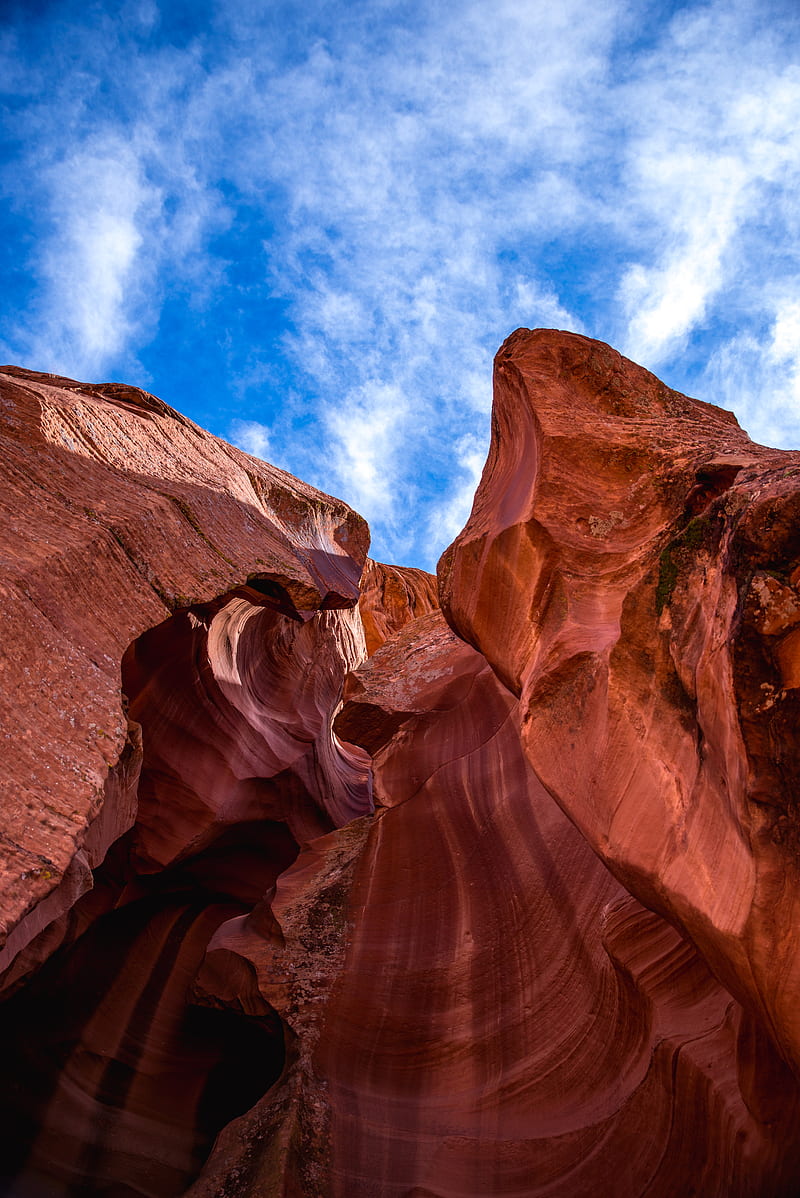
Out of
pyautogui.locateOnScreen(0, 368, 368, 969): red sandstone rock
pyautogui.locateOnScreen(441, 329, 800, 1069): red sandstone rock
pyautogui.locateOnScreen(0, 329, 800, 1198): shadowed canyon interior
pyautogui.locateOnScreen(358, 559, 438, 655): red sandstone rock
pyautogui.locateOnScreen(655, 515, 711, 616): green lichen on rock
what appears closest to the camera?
pyautogui.locateOnScreen(441, 329, 800, 1069): red sandstone rock

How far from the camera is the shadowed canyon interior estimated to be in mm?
4973

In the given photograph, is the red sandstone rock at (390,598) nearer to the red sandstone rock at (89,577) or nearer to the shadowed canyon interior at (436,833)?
the shadowed canyon interior at (436,833)

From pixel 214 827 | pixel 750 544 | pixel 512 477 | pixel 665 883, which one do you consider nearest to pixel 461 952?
pixel 665 883

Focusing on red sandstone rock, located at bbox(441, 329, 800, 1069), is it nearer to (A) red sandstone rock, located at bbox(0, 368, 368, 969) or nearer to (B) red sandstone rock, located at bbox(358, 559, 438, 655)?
(A) red sandstone rock, located at bbox(0, 368, 368, 969)

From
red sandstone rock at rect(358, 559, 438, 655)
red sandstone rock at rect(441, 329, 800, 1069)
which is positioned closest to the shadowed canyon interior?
red sandstone rock at rect(441, 329, 800, 1069)

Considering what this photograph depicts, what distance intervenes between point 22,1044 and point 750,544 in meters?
11.8

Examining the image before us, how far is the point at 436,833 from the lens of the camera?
10.0m

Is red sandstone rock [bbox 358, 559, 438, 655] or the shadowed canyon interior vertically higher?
red sandstone rock [bbox 358, 559, 438, 655]

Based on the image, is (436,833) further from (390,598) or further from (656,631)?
(390,598)

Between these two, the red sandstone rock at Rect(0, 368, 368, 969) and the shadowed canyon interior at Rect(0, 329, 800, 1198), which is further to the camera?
the red sandstone rock at Rect(0, 368, 368, 969)

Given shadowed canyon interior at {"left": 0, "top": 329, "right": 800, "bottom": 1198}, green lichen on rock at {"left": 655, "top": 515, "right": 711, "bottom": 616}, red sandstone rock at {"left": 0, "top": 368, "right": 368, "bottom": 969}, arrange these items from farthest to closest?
1. green lichen on rock at {"left": 655, "top": 515, "right": 711, "bottom": 616}
2. red sandstone rock at {"left": 0, "top": 368, "right": 368, "bottom": 969}
3. shadowed canyon interior at {"left": 0, "top": 329, "right": 800, "bottom": 1198}

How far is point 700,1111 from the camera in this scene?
19.1 ft

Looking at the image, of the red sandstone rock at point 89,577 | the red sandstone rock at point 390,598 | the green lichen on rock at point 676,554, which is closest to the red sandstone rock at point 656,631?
the green lichen on rock at point 676,554

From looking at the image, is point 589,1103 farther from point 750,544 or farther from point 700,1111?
point 750,544
